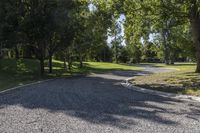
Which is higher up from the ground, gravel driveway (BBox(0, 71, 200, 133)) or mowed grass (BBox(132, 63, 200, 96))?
mowed grass (BBox(132, 63, 200, 96))

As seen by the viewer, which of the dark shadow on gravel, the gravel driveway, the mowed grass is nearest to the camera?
the gravel driveway

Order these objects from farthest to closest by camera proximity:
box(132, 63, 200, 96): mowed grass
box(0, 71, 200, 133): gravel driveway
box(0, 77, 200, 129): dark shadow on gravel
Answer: box(132, 63, 200, 96): mowed grass < box(0, 77, 200, 129): dark shadow on gravel < box(0, 71, 200, 133): gravel driveway

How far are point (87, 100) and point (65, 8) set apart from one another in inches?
674

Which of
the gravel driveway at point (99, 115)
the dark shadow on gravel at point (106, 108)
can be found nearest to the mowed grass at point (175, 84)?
the dark shadow on gravel at point (106, 108)

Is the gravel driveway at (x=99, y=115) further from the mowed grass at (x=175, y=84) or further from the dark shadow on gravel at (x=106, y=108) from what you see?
the mowed grass at (x=175, y=84)

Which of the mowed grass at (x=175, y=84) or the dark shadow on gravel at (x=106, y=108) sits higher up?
the mowed grass at (x=175, y=84)

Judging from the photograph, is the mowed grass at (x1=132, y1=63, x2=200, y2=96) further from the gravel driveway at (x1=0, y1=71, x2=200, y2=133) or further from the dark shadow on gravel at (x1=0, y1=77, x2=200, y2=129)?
the gravel driveway at (x1=0, y1=71, x2=200, y2=133)

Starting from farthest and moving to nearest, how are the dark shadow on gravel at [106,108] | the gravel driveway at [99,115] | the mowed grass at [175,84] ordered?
1. the mowed grass at [175,84]
2. the dark shadow on gravel at [106,108]
3. the gravel driveway at [99,115]

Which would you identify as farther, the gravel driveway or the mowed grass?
the mowed grass

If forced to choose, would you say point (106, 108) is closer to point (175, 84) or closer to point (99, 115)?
point (99, 115)

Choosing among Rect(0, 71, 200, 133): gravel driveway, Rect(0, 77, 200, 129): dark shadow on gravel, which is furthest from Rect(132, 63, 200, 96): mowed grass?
Rect(0, 71, 200, 133): gravel driveway

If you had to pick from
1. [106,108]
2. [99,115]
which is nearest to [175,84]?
[106,108]

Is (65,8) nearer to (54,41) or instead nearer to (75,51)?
(54,41)

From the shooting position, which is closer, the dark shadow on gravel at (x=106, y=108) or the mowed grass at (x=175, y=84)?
the dark shadow on gravel at (x=106, y=108)
